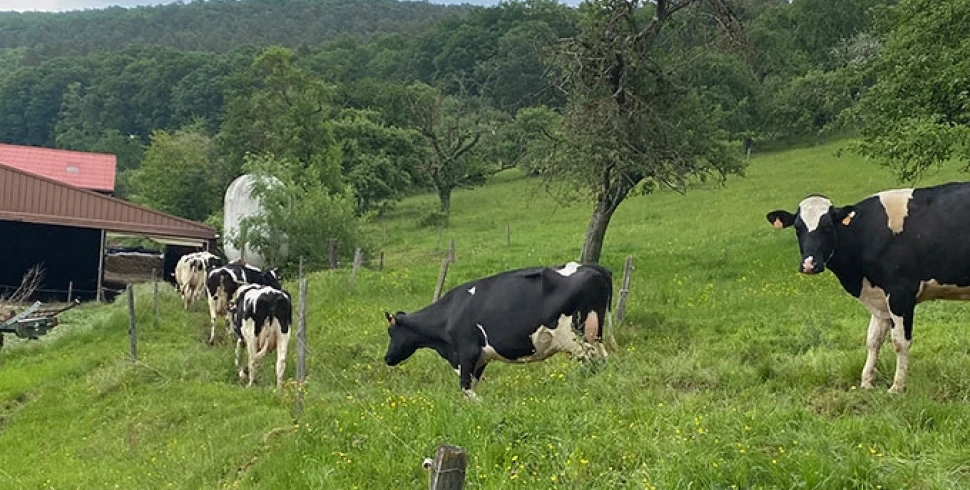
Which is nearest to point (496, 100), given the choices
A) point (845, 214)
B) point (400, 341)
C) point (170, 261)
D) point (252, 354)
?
point (170, 261)

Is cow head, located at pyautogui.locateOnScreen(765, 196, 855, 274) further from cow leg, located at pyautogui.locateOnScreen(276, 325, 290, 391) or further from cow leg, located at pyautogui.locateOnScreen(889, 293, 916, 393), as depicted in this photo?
cow leg, located at pyautogui.locateOnScreen(276, 325, 290, 391)

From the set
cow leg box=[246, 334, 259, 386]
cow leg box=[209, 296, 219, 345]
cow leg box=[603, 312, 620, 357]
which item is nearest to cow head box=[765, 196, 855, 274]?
cow leg box=[603, 312, 620, 357]

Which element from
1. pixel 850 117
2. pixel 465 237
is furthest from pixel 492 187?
pixel 850 117

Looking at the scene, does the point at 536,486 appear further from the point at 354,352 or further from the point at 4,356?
the point at 4,356

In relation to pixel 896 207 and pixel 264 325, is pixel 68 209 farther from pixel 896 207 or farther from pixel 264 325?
pixel 896 207

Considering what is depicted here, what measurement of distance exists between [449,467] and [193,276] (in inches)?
771

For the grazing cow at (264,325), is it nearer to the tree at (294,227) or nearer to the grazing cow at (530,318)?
the grazing cow at (530,318)

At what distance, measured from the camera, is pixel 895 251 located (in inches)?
304

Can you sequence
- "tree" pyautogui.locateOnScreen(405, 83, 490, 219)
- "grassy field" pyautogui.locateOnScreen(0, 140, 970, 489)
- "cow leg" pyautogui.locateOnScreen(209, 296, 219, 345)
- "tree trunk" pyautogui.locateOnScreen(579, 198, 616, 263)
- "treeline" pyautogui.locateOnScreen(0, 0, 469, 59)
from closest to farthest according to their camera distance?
"grassy field" pyautogui.locateOnScreen(0, 140, 970, 489)
"cow leg" pyautogui.locateOnScreen(209, 296, 219, 345)
"tree trunk" pyautogui.locateOnScreen(579, 198, 616, 263)
"tree" pyautogui.locateOnScreen(405, 83, 490, 219)
"treeline" pyautogui.locateOnScreen(0, 0, 469, 59)

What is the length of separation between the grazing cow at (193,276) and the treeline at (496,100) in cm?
617

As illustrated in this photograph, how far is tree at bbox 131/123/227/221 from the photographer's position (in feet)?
174

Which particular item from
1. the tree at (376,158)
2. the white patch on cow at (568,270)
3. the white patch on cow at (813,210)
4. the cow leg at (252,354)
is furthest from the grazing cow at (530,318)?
the tree at (376,158)

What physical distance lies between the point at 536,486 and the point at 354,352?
7831 millimetres

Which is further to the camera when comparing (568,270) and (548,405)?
(568,270)
